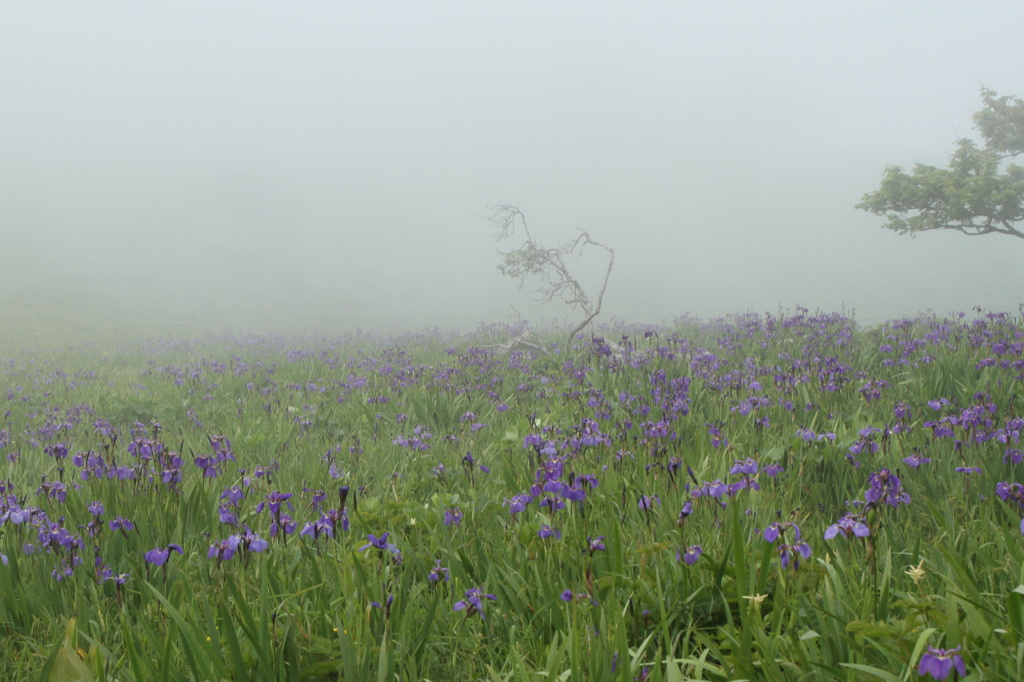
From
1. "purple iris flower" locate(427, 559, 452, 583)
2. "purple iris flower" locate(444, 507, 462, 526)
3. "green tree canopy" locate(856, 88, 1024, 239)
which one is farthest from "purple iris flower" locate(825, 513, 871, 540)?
"green tree canopy" locate(856, 88, 1024, 239)

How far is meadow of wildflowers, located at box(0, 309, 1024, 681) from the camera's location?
70.0 inches

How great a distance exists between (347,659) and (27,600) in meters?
1.59

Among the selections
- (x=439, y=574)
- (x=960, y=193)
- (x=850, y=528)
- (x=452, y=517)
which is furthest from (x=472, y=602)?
(x=960, y=193)

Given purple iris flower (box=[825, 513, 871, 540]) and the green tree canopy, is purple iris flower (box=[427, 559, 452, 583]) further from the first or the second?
the green tree canopy

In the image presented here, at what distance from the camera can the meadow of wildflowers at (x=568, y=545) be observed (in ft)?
5.83

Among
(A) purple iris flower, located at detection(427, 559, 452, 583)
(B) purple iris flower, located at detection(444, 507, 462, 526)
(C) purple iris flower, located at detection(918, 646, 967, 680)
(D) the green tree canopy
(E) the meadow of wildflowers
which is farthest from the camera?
(D) the green tree canopy

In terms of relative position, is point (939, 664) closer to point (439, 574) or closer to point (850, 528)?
point (850, 528)

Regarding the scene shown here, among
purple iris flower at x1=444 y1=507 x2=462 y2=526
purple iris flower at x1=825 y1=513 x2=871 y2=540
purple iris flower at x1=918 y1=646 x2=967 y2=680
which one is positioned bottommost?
purple iris flower at x1=444 y1=507 x2=462 y2=526

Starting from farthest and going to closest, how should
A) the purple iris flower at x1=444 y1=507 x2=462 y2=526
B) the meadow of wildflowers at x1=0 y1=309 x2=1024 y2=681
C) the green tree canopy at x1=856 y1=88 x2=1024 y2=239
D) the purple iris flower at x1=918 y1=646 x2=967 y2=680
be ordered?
1. the green tree canopy at x1=856 y1=88 x2=1024 y2=239
2. the purple iris flower at x1=444 y1=507 x2=462 y2=526
3. the meadow of wildflowers at x1=0 y1=309 x2=1024 y2=681
4. the purple iris flower at x1=918 y1=646 x2=967 y2=680

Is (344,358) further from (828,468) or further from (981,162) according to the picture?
(981,162)

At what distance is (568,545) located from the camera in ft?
8.07

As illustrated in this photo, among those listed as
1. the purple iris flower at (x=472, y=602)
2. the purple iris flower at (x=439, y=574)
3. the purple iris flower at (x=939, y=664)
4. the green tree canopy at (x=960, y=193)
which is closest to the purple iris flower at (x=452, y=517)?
the purple iris flower at (x=439, y=574)

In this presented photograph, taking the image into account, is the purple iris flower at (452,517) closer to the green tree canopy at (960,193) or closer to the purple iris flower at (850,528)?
the purple iris flower at (850,528)

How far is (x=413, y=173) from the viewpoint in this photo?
5005 inches
